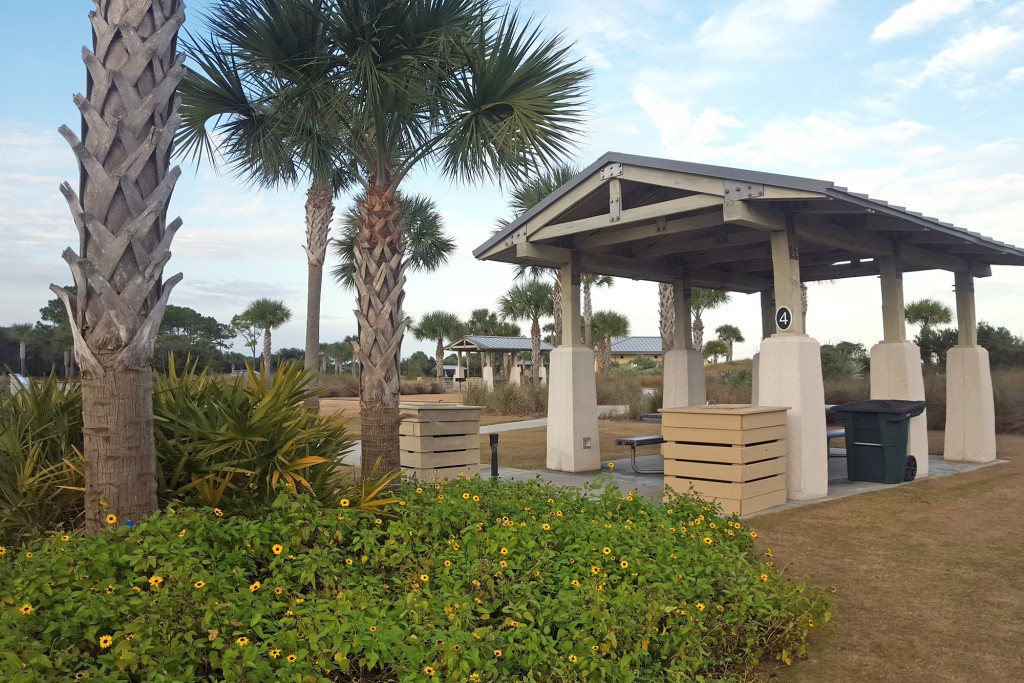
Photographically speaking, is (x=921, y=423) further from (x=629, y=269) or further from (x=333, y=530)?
(x=333, y=530)

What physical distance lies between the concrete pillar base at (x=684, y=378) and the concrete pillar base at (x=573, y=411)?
2.74 metres

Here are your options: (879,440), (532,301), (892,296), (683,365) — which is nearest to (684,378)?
(683,365)

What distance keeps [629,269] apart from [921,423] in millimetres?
5246

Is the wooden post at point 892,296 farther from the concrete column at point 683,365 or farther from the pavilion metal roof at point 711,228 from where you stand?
the concrete column at point 683,365

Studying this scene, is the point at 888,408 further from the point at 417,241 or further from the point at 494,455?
the point at 417,241

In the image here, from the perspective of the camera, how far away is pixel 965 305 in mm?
13203

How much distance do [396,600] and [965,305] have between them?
13.2 metres

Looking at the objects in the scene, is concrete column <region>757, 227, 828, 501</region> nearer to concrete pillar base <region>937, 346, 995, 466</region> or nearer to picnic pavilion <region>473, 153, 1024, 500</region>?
picnic pavilion <region>473, 153, 1024, 500</region>

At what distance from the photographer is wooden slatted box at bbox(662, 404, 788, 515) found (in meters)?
7.79

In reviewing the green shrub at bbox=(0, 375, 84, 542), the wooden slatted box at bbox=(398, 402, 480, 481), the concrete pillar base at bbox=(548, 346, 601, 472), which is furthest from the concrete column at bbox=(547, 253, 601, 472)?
the green shrub at bbox=(0, 375, 84, 542)

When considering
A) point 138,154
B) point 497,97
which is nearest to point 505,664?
point 138,154

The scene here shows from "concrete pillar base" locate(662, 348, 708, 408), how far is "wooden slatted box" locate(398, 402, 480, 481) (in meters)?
5.34

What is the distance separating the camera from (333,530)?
14.2ft

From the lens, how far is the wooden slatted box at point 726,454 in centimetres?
779
